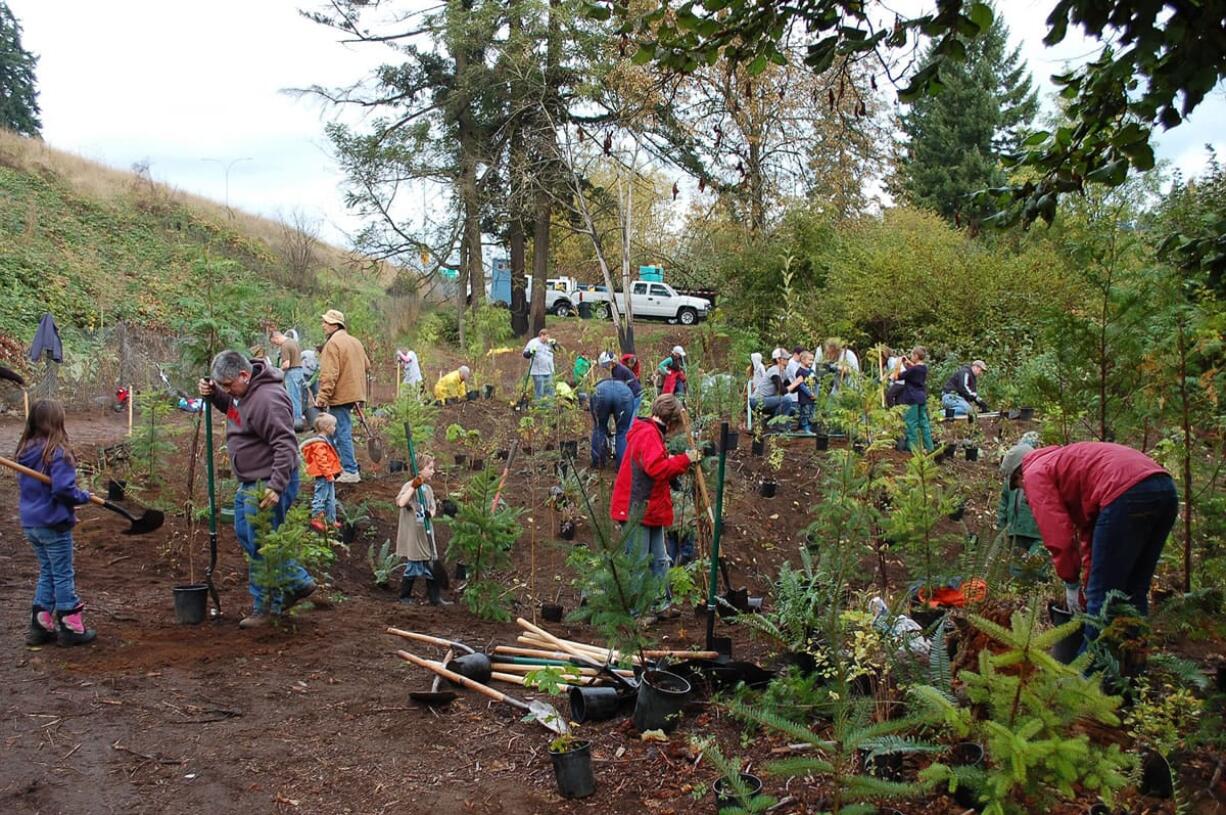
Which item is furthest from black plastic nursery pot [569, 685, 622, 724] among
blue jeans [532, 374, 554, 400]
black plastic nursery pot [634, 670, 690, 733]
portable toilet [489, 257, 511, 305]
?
portable toilet [489, 257, 511, 305]

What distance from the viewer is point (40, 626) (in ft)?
17.6

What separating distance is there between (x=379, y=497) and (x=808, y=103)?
1650 centimetres

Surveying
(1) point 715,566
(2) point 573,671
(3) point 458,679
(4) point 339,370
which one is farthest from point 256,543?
(4) point 339,370

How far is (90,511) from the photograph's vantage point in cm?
810

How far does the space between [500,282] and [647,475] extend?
94.3ft

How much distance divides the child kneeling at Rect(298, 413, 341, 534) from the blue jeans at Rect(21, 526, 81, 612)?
2.13 metres

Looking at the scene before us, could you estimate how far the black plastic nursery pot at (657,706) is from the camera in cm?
427

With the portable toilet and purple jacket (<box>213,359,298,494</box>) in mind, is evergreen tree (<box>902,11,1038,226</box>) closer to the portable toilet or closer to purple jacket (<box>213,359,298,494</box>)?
the portable toilet

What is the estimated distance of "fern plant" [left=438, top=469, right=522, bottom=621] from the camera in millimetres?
6363

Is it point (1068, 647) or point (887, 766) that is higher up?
point (1068, 647)

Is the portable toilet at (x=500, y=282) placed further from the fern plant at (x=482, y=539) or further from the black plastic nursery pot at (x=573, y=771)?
the black plastic nursery pot at (x=573, y=771)

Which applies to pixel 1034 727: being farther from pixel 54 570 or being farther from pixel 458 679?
pixel 54 570

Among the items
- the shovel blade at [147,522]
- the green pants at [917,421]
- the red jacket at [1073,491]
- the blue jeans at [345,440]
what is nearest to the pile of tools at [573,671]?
the red jacket at [1073,491]

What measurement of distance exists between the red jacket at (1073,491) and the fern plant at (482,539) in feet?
11.4
